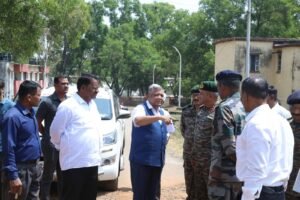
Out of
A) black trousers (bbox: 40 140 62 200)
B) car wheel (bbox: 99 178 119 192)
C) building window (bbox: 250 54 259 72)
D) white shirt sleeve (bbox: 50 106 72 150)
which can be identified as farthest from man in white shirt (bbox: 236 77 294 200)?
building window (bbox: 250 54 259 72)

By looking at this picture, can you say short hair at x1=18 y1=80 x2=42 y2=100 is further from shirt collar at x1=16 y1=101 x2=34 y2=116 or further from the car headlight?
the car headlight

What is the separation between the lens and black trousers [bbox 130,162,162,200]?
6215 millimetres

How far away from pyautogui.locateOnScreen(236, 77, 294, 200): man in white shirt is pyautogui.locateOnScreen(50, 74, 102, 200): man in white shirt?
207 cm

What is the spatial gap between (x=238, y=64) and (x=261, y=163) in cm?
3840

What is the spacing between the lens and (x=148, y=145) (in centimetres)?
615

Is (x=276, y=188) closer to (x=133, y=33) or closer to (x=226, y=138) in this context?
(x=226, y=138)

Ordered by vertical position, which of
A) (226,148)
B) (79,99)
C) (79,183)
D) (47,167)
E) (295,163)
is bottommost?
(47,167)

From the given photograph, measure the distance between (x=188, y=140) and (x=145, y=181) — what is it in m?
0.95

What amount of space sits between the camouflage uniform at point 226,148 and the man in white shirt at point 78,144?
142 centimetres

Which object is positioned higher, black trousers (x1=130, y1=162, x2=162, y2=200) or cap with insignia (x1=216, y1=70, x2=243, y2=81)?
cap with insignia (x1=216, y1=70, x2=243, y2=81)

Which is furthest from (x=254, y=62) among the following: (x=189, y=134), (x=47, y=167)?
(x=47, y=167)

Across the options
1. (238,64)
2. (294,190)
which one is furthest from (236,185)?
(238,64)

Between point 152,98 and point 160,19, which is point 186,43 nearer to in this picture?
point 160,19

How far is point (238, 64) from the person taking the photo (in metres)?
41.4
